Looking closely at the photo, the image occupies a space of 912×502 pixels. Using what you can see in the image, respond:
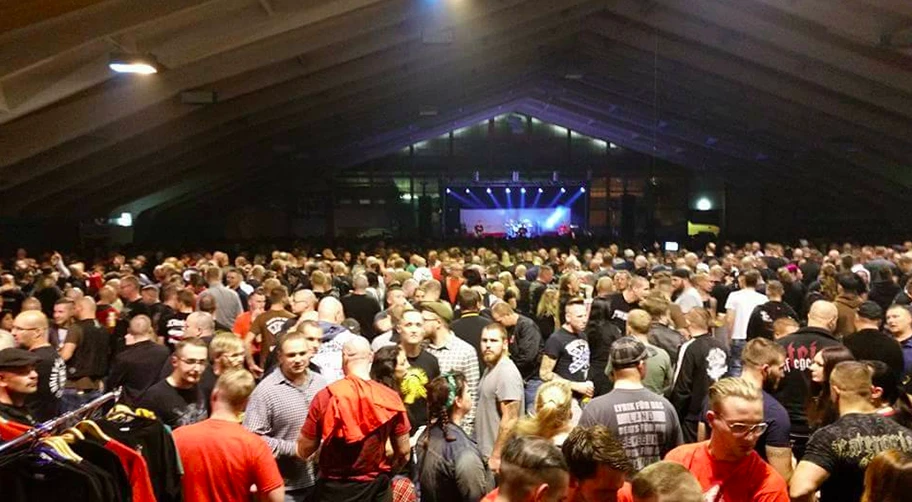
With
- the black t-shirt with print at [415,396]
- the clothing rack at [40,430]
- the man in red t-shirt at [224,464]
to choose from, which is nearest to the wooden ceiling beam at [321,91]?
the black t-shirt with print at [415,396]

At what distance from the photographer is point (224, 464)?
14.0ft

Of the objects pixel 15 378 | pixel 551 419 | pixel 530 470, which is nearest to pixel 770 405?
pixel 551 419

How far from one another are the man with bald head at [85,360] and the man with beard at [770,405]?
5258mm

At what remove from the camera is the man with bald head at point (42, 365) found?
6309 mm

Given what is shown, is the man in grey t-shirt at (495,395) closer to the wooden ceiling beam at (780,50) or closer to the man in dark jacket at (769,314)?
the man in dark jacket at (769,314)

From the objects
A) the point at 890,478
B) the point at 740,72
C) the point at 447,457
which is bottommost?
the point at 447,457

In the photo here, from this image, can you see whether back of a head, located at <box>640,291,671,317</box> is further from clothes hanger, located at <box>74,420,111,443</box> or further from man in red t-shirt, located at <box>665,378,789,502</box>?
clothes hanger, located at <box>74,420,111,443</box>

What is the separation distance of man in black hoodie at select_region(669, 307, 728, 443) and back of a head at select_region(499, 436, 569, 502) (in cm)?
337

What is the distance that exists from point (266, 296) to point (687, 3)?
11.8m

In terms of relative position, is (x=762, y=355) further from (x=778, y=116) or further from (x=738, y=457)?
(x=778, y=116)

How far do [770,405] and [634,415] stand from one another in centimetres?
91

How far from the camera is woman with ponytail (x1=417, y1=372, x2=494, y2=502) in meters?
4.60

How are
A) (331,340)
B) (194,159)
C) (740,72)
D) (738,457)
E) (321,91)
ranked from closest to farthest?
(738,457), (331,340), (321,91), (740,72), (194,159)

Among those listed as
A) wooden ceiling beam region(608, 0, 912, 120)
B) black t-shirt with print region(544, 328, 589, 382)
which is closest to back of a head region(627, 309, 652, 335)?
black t-shirt with print region(544, 328, 589, 382)
